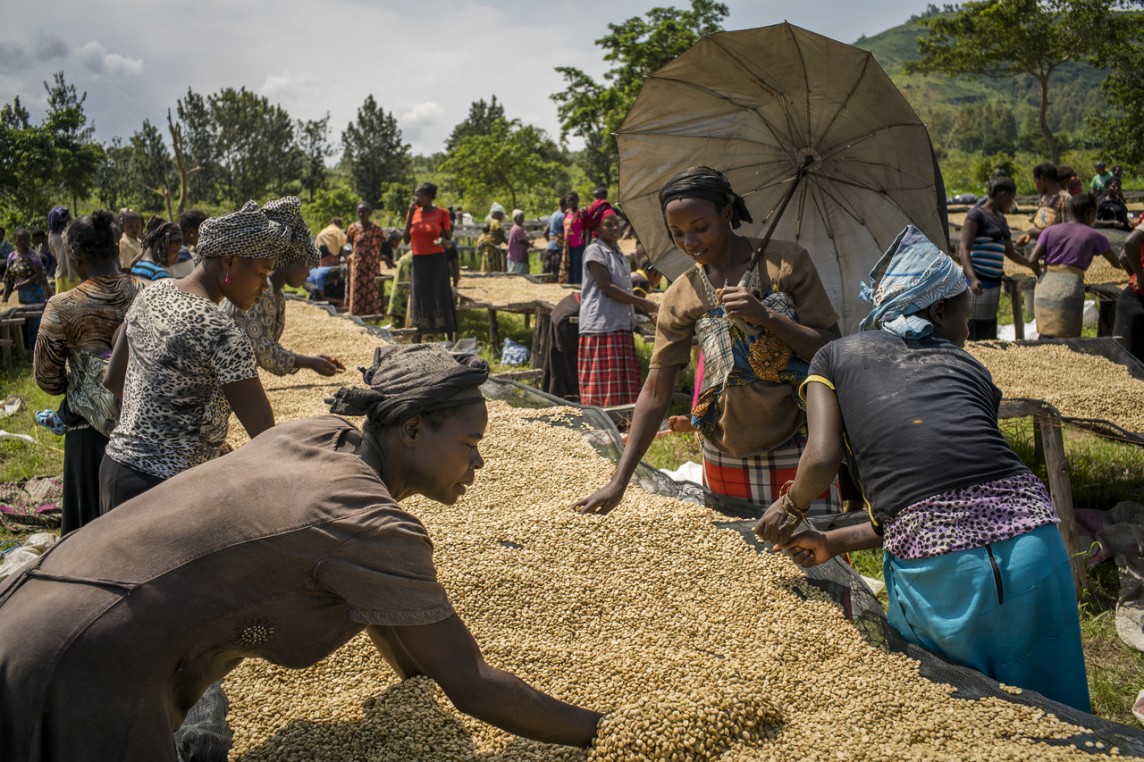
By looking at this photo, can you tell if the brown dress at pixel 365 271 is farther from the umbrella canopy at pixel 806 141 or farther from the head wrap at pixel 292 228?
the umbrella canopy at pixel 806 141

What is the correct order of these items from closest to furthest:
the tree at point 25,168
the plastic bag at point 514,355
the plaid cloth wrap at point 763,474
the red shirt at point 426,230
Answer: the plaid cloth wrap at point 763,474
the plastic bag at point 514,355
the red shirt at point 426,230
the tree at point 25,168

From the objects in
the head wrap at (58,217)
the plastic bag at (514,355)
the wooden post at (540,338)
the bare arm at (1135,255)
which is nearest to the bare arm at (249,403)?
the wooden post at (540,338)

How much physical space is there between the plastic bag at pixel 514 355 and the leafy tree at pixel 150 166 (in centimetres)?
2175

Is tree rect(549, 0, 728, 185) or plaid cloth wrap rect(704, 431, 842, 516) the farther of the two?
tree rect(549, 0, 728, 185)

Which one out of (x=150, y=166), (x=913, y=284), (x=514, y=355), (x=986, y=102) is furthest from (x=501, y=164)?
(x=986, y=102)

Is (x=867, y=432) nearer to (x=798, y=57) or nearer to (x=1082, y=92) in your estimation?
(x=798, y=57)

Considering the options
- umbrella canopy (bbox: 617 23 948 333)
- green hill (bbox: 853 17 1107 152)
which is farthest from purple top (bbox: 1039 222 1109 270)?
green hill (bbox: 853 17 1107 152)

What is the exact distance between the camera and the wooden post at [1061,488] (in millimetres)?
3158

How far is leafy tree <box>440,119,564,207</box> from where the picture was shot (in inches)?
870

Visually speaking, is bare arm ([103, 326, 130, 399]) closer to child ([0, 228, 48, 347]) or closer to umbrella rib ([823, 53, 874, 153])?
umbrella rib ([823, 53, 874, 153])

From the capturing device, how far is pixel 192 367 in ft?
6.49

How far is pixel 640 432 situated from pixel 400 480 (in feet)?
3.77

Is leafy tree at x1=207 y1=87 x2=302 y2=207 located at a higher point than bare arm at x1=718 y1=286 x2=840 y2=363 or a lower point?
higher

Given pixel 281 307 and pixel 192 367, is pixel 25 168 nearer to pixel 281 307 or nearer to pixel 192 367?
pixel 281 307
